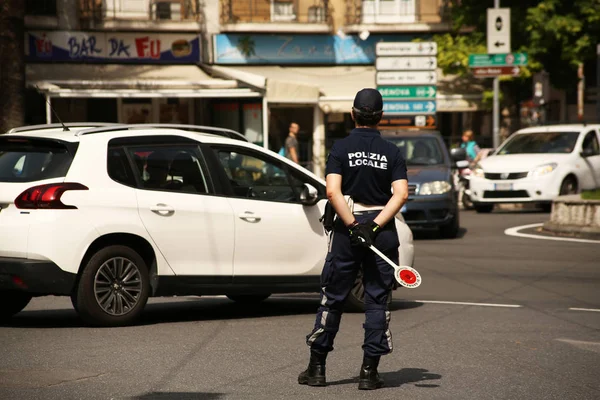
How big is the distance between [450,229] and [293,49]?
15945mm

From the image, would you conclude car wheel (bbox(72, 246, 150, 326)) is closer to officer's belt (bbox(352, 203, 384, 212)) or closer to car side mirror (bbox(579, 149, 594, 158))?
officer's belt (bbox(352, 203, 384, 212))

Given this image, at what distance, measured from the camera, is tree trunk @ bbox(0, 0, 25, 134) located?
22047mm

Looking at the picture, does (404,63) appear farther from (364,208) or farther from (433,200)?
(364,208)

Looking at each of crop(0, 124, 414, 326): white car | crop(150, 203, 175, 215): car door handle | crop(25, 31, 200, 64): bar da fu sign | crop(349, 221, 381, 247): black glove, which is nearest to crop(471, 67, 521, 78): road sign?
crop(25, 31, 200, 64): bar da fu sign

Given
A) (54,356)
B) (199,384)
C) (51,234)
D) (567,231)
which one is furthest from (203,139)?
(567,231)

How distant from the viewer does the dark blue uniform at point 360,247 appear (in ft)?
22.9

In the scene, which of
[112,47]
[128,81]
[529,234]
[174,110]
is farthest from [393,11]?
[529,234]

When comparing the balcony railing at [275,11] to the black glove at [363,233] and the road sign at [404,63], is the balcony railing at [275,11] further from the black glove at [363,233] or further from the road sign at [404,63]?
the black glove at [363,233]

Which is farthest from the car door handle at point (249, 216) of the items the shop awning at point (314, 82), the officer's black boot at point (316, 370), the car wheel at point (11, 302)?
the shop awning at point (314, 82)

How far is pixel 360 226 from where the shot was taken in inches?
271

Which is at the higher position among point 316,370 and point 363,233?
point 363,233

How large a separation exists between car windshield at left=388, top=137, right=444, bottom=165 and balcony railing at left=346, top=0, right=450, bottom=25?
14694mm

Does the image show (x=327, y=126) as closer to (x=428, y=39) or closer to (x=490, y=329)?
(x=428, y=39)

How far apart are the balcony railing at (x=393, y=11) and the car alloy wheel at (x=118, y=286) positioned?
84.5 feet
